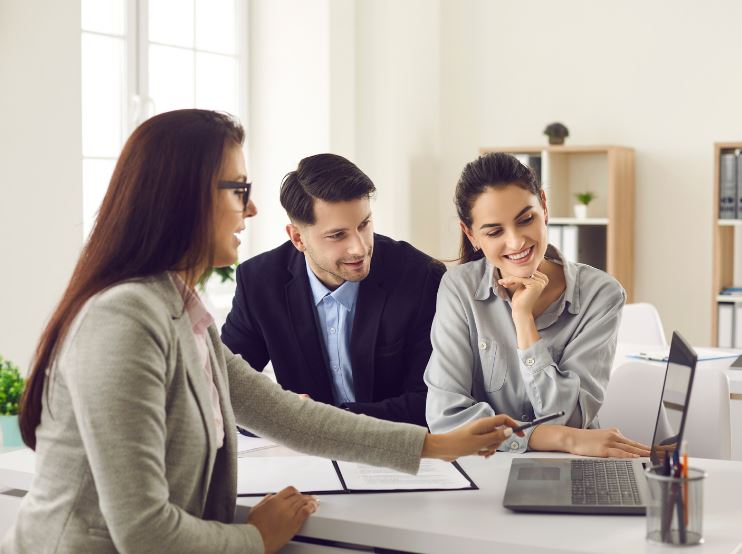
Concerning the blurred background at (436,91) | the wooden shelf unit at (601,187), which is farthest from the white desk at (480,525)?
the wooden shelf unit at (601,187)

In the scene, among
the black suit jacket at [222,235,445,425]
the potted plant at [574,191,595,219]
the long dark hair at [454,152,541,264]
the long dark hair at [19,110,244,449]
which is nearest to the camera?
the long dark hair at [19,110,244,449]

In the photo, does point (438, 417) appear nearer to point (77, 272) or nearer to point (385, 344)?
point (385, 344)

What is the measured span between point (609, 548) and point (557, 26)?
4.39 metres

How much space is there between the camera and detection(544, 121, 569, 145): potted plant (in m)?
5.18

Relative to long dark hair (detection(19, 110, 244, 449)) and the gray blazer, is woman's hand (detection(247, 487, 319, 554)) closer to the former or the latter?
the gray blazer

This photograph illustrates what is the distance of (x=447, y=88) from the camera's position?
573 cm

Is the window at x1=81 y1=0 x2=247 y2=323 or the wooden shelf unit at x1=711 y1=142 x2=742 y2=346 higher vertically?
the window at x1=81 y1=0 x2=247 y2=323

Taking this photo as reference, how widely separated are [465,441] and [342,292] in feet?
2.83

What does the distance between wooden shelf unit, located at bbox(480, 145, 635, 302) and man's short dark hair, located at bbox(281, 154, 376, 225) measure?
8.91ft

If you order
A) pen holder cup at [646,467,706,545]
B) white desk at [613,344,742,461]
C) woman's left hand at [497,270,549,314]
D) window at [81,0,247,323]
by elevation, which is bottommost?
white desk at [613,344,742,461]

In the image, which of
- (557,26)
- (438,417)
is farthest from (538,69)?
(438,417)

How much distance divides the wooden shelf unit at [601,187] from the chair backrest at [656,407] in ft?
8.30

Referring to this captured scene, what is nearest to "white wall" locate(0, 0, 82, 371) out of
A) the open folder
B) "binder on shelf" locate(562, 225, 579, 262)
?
the open folder

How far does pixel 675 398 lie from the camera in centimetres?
155
